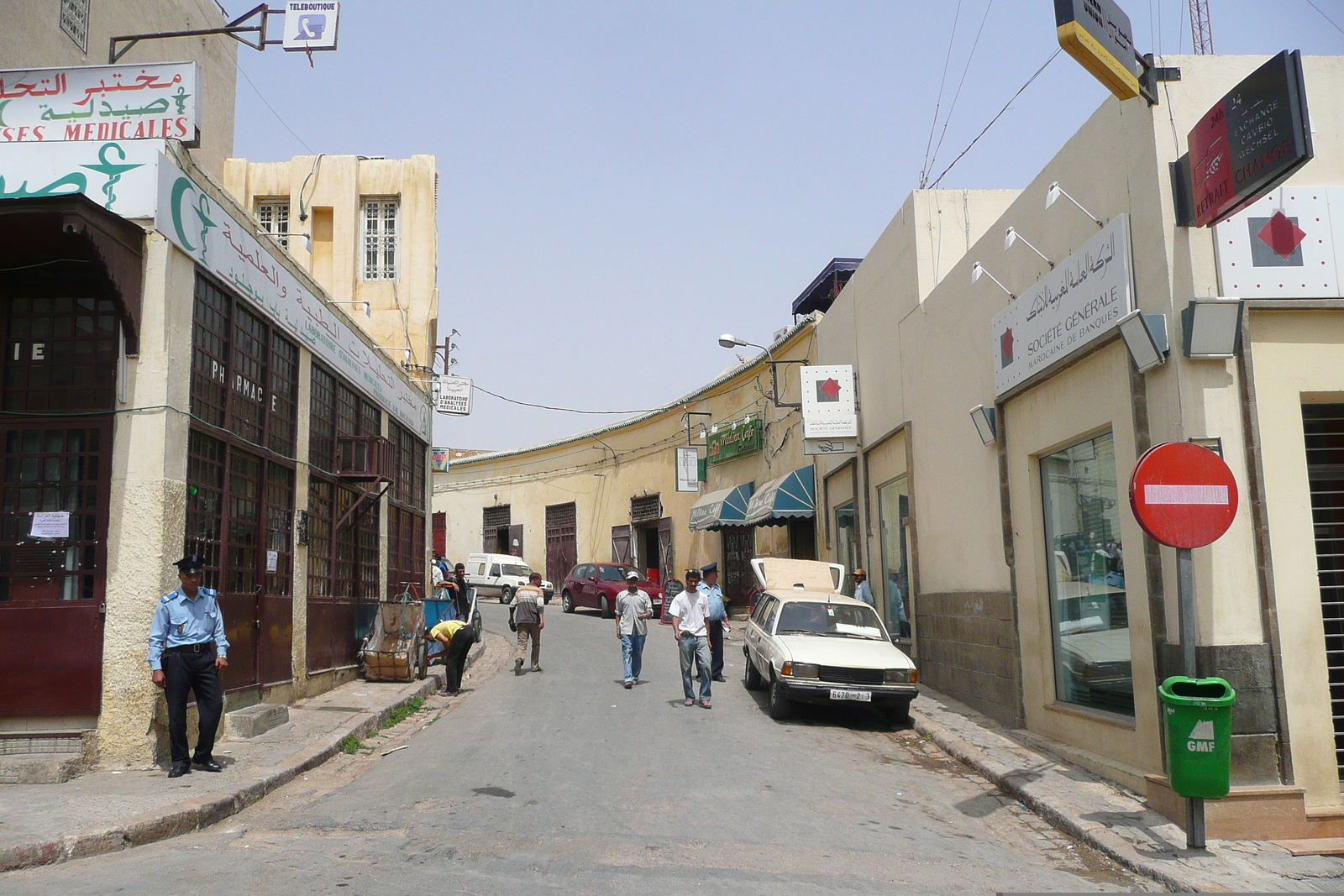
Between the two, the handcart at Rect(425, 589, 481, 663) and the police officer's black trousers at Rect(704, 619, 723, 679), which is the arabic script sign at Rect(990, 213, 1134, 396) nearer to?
the police officer's black trousers at Rect(704, 619, 723, 679)

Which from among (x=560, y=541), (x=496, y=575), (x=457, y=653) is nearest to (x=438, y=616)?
(x=457, y=653)

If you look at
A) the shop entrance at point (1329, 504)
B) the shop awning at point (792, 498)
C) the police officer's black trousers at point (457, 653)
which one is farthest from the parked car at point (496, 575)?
the shop entrance at point (1329, 504)

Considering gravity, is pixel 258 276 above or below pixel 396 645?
above

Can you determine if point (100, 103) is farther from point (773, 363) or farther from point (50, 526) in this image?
point (773, 363)

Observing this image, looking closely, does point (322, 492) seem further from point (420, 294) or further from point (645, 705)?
point (420, 294)

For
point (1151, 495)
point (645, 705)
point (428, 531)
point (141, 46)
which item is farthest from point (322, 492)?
point (1151, 495)

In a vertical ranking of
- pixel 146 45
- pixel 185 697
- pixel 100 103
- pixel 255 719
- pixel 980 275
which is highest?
pixel 146 45

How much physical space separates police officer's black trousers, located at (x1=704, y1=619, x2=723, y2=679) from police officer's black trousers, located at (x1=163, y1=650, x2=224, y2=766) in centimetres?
782

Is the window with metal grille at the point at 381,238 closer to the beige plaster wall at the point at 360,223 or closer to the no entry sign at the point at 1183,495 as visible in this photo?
the beige plaster wall at the point at 360,223

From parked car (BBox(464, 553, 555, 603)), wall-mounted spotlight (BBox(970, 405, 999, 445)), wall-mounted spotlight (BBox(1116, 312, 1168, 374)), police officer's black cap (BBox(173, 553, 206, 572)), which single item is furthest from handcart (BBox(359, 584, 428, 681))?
parked car (BBox(464, 553, 555, 603))

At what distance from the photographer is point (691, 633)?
13.3 meters

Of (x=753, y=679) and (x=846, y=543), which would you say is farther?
(x=846, y=543)

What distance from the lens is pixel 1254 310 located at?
7.67 metres

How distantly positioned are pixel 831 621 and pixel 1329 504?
20.6 ft
